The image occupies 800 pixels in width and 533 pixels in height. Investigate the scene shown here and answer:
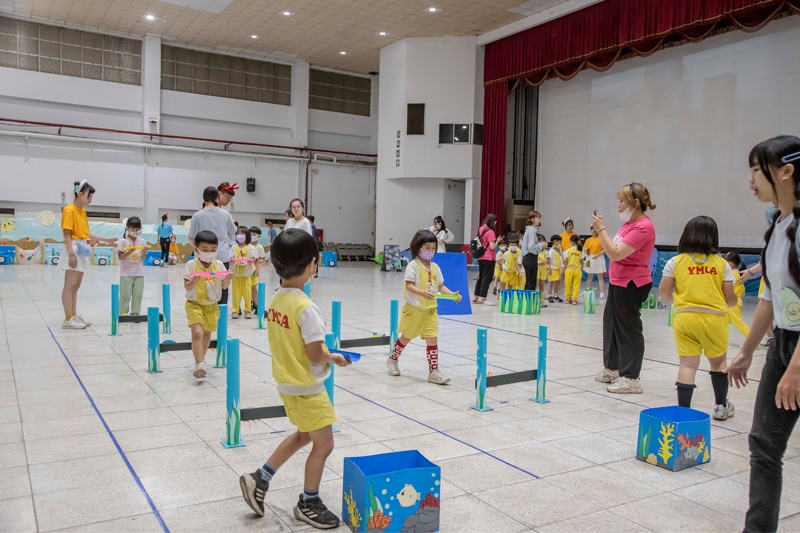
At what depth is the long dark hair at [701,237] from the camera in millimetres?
4375

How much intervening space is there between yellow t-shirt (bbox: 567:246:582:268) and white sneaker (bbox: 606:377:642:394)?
285 inches

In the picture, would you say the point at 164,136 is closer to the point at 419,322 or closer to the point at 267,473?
the point at 419,322

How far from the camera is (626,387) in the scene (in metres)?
5.35

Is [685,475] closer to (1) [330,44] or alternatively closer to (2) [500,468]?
(2) [500,468]

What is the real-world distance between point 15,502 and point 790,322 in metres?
3.44

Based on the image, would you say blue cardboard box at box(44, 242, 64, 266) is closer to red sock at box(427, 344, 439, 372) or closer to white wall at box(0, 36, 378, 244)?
white wall at box(0, 36, 378, 244)

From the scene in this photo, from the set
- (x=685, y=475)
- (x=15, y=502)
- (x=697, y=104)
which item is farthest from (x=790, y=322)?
(x=697, y=104)

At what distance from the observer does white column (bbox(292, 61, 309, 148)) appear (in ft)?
86.0

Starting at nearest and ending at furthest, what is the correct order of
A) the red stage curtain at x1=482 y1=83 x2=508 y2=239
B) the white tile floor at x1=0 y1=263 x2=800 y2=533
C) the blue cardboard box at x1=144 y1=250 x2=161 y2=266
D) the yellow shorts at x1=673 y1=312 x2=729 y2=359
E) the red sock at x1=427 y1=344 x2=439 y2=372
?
the white tile floor at x1=0 y1=263 x2=800 y2=533 → the yellow shorts at x1=673 y1=312 x2=729 y2=359 → the red sock at x1=427 y1=344 x2=439 y2=372 → the blue cardboard box at x1=144 y1=250 x2=161 y2=266 → the red stage curtain at x1=482 y1=83 x2=508 y2=239

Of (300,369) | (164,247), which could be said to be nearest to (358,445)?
(300,369)

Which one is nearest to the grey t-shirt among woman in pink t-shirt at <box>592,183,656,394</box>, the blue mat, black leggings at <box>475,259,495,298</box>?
the blue mat

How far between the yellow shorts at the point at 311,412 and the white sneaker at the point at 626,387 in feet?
11.2

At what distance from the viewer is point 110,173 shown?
22.9 m

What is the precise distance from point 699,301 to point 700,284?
12cm
